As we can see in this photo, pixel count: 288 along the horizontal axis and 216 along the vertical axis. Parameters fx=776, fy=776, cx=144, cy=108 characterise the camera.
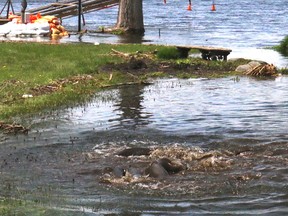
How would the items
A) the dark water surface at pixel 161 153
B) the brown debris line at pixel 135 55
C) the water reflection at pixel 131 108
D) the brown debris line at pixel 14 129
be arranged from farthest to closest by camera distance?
the brown debris line at pixel 135 55
the water reflection at pixel 131 108
the brown debris line at pixel 14 129
the dark water surface at pixel 161 153

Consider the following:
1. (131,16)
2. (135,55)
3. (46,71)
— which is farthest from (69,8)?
(46,71)

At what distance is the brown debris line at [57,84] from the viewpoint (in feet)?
58.1

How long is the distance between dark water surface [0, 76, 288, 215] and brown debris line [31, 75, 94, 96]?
1.11 meters

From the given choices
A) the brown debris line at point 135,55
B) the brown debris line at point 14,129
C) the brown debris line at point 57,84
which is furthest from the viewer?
the brown debris line at point 135,55

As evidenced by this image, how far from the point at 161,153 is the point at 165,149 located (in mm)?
235

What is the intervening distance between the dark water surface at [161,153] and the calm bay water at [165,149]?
2 centimetres

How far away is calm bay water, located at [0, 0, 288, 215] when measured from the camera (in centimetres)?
955

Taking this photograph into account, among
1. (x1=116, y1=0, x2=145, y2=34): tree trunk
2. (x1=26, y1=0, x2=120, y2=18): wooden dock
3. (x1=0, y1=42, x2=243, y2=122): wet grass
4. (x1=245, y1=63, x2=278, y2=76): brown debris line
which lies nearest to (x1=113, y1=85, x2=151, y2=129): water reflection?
(x1=0, y1=42, x2=243, y2=122): wet grass

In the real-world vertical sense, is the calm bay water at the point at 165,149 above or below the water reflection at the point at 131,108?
above

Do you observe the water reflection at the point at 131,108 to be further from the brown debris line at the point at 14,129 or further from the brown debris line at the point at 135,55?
the brown debris line at the point at 135,55

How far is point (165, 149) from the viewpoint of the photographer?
40.2ft

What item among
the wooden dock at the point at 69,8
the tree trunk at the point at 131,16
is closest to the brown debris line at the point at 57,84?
the tree trunk at the point at 131,16

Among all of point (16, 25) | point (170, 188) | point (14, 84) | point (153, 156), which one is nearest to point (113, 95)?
point (14, 84)

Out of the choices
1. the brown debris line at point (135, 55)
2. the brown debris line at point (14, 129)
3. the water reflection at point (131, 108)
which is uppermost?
the brown debris line at point (14, 129)
